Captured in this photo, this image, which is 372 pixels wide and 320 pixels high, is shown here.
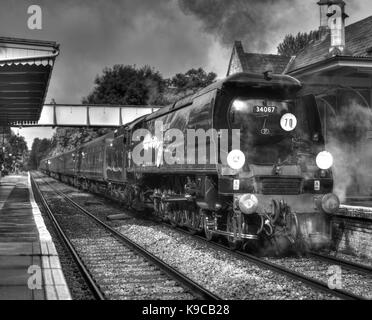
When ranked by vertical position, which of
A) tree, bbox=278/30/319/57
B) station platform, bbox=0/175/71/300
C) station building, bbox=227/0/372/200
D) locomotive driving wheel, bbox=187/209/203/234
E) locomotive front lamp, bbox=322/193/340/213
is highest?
tree, bbox=278/30/319/57

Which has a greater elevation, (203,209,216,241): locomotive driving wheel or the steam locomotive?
the steam locomotive

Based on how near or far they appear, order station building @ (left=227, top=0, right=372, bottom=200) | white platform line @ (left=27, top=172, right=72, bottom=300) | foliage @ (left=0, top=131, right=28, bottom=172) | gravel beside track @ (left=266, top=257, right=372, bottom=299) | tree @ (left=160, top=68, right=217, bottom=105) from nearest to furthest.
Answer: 1. white platform line @ (left=27, top=172, right=72, bottom=300)
2. gravel beside track @ (left=266, top=257, right=372, bottom=299)
3. station building @ (left=227, top=0, right=372, bottom=200)
4. tree @ (left=160, top=68, right=217, bottom=105)
5. foliage @ (left=0, top=131, right=28, bottom=172)

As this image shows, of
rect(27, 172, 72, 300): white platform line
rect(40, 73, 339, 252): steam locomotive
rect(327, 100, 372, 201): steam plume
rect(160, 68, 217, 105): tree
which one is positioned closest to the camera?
rect(27, 172, 72, 300): white platform line

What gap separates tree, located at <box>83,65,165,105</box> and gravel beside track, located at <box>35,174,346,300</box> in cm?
3862

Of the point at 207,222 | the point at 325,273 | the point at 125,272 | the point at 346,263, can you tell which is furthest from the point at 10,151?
the point at 325,273

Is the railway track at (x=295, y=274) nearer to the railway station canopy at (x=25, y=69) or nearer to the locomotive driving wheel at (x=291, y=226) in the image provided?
the locomotive driving wheel at (x=291, y=226)

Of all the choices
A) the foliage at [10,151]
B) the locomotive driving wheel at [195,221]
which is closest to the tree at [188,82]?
the foliage at [10,151]

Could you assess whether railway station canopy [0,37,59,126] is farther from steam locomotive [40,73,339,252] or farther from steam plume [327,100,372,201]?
steam plume [327,100,372,201]

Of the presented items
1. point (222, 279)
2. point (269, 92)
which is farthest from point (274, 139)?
point (222, 279)

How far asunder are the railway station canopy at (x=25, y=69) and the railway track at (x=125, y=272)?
4053 millimetres

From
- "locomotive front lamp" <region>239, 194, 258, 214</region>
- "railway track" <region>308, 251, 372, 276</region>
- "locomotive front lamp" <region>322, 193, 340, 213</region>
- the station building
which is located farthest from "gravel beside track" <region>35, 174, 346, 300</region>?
the station building

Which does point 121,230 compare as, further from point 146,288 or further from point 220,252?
point 146,288

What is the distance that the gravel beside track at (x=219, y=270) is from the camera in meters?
6.68

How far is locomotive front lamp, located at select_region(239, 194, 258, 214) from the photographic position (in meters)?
8.61
